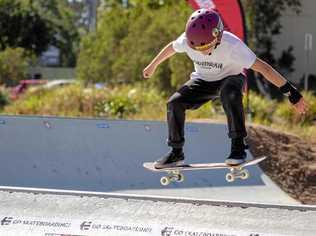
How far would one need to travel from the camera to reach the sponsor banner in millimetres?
5016

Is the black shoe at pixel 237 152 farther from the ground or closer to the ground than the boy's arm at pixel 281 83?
closer to the ground

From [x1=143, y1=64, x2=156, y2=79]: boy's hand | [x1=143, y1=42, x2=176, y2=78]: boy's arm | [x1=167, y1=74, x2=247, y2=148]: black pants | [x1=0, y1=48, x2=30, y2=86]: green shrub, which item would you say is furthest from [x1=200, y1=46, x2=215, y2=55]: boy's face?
[x1=0, y1=48, x2=30, y2=86]: green shrub

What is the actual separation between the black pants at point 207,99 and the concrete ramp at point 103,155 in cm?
307

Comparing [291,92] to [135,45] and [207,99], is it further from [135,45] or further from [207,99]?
[135,45]

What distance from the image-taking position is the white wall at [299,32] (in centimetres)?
2695

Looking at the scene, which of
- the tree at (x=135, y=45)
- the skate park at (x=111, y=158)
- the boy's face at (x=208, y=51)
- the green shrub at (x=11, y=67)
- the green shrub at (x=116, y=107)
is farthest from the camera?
the green shrub at (x=11, y=67)

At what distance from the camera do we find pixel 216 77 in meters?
6.25

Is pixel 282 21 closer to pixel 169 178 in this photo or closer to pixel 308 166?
pixel 308 166

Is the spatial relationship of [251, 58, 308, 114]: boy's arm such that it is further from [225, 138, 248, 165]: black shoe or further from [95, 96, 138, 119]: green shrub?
[95, 96, 138, 119]: green shrub

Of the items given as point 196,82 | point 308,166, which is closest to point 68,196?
point 196,82

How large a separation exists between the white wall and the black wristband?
21.4 metres

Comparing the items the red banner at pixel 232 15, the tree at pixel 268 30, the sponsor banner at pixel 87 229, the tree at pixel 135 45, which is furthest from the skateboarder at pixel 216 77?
the tree at pixel 268 30

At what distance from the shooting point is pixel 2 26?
148ft

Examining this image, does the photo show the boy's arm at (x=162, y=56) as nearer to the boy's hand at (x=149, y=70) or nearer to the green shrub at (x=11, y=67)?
the boy's hand at (x=149, y=70)
